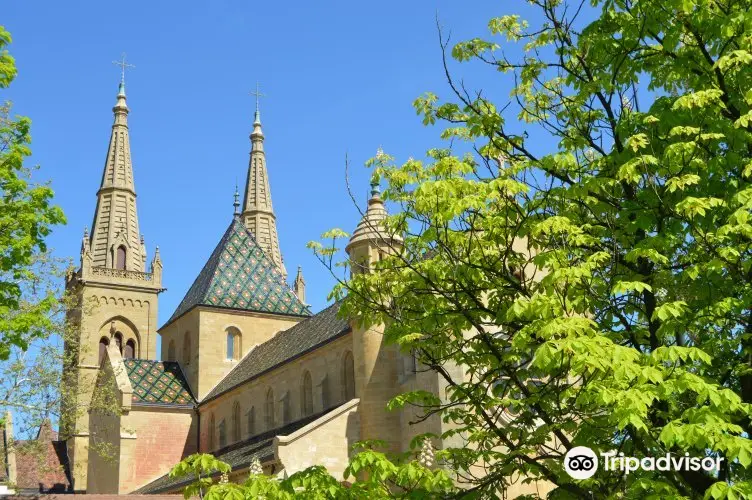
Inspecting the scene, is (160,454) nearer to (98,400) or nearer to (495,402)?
(98,400)

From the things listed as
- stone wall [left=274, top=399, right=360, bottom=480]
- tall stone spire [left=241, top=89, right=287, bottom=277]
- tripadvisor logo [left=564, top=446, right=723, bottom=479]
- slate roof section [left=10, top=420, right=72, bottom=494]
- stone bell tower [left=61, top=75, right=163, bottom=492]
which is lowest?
tripadvisor logo [left=564, top=446, right=723, bottom=479]

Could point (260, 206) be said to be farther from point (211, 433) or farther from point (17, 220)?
point (17, 220)

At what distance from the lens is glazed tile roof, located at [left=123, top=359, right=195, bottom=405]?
44.2 metres

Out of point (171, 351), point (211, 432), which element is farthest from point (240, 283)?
point (211, 432)

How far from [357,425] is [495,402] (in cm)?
1901

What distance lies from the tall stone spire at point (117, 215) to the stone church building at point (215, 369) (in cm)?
10

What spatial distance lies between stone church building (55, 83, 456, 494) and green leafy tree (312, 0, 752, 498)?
522 inches

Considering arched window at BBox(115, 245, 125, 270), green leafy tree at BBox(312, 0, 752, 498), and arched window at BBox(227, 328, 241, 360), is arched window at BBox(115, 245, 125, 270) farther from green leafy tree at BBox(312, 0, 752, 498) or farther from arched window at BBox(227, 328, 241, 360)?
green leafy tree at BBox(312, 0, 752, 498)

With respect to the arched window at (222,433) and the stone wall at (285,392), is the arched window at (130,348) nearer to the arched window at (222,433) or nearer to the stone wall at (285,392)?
the stone wall at (285,392)

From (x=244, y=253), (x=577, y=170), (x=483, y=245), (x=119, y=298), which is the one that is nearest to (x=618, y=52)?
(x=577, y=170)

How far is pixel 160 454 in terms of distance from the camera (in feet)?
139

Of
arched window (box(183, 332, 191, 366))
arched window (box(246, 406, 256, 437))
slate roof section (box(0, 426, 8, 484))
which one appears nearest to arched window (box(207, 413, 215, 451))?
arched window (box(183, 332, 191, 366))

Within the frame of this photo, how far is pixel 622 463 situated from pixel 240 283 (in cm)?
3995

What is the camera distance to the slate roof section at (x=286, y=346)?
3453 centimetres
